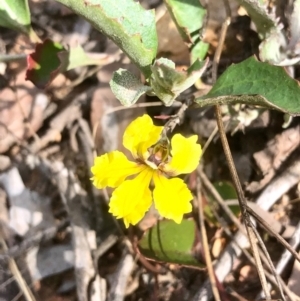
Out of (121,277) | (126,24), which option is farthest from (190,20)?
(121,277)

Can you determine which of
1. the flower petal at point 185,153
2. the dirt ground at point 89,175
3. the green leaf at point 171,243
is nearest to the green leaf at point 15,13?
the dirt ground at point 89,175

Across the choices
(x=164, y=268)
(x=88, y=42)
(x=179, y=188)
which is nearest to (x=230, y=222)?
(x=164, y=268)

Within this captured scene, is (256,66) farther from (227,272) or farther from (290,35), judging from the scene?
(227,272)

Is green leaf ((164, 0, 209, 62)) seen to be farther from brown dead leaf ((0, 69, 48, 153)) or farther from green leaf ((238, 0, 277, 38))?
brown dead leaf ((0, 69, 48, 153))

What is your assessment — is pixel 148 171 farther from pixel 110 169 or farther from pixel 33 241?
pixel 33 241

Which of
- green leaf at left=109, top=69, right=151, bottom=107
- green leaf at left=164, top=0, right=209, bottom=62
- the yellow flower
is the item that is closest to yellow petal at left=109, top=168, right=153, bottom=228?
the yellow flower

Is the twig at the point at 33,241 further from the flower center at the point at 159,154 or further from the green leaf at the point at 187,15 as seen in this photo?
the green leaf at the point at 187,15
